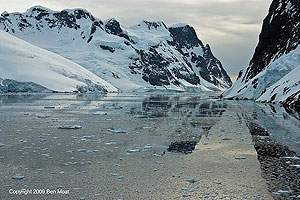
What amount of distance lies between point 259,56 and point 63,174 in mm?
80197

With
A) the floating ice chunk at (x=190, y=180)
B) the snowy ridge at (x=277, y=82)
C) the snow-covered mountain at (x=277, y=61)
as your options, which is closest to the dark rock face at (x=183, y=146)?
the floating ice chunk at (x=190, y=180)

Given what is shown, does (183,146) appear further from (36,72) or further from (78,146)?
(36,72)

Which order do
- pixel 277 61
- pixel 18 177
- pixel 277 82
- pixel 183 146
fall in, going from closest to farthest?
pixel 18 177 < pixel 183 146 < pixel 277 82 < pixel 277 61

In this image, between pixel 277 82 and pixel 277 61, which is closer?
pixel 277 82

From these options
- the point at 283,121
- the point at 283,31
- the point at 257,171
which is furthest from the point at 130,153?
the point at 283,31

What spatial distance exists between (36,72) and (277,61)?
70.9 metres

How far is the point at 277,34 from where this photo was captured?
3285 inches

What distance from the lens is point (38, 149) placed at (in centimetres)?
1733

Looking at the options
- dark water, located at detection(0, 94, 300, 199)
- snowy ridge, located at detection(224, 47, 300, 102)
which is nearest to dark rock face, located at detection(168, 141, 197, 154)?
dark water, located at detection(0, 94, 300, 199)

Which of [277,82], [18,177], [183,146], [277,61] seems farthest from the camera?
[277,61]

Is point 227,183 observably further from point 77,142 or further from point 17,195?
point 77,142

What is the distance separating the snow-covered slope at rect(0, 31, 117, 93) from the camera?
10919cm

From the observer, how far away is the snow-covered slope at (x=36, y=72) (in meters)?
109

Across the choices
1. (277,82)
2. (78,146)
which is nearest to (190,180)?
(78,146)
